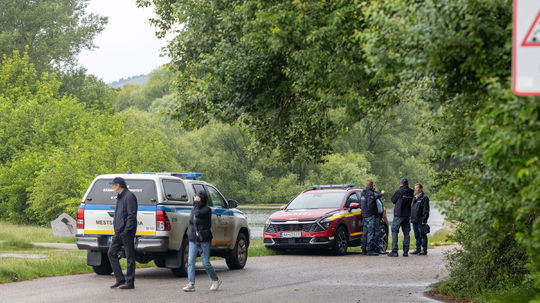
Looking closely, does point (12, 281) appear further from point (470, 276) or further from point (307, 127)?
point (470, 276)

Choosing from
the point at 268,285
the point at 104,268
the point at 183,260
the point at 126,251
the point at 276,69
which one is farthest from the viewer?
the point at 104,268

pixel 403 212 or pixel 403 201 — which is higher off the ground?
pixel 403 201

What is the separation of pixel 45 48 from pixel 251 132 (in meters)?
44.8

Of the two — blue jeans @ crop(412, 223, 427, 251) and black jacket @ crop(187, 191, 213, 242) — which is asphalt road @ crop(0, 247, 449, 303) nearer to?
black jacket @ crop(187, 191, 213, 242)

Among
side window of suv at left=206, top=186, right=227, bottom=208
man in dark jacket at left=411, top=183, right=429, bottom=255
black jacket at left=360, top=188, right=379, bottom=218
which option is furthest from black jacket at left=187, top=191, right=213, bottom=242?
man in dark jacket at left=411, top=183, right=429, bottom=255

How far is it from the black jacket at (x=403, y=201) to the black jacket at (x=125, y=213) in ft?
31.0

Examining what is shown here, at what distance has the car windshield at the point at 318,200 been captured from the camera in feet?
69.7

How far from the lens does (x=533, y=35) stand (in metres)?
4.62

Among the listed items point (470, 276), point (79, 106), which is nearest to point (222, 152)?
point (79, 106)

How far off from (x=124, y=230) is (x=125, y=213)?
28 centimetres

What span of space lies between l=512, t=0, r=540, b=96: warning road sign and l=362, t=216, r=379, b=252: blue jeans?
1582 centimetres

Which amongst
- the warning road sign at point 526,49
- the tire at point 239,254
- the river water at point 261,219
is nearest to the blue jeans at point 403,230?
the tire at point 239,254

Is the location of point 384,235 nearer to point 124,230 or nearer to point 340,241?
point 340,241

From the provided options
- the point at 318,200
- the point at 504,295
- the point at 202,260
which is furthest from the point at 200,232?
the point at 318,200
